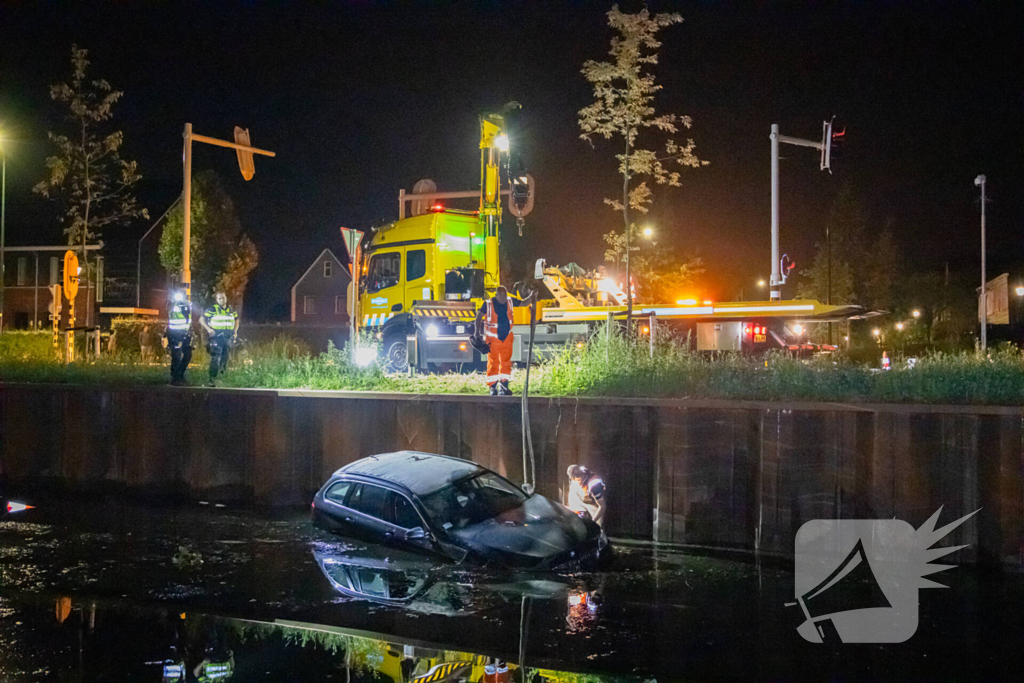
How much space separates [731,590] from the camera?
31.7 ft

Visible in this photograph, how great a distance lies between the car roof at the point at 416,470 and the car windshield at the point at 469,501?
0.10 m

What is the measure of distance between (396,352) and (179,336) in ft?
14.0

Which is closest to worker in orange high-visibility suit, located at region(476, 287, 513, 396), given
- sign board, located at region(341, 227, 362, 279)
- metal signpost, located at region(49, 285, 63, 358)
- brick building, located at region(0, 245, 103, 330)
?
sign board, located at region(341, 227, 362, 279)

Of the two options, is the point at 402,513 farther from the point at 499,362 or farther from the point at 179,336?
the point at 179,336

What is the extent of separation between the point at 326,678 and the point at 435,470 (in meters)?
4.29

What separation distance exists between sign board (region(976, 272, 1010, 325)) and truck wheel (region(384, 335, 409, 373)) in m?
40.2

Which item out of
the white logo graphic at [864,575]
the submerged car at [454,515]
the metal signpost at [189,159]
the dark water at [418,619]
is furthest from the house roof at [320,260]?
the white logo graphic at [864,575]

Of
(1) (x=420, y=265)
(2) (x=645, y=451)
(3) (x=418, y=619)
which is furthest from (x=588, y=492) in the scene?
(1) (x=420, y=265)

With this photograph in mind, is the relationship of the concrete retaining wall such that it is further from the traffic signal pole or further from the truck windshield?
the traffic signal pole

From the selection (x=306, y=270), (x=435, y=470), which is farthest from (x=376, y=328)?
(x=306, y=270)

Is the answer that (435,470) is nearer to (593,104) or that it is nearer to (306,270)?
(593,104)

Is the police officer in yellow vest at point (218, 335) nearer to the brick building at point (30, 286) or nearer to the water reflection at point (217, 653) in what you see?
the water reflection at point (217, 653)

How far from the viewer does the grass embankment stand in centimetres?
1192

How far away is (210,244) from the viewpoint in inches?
1651
